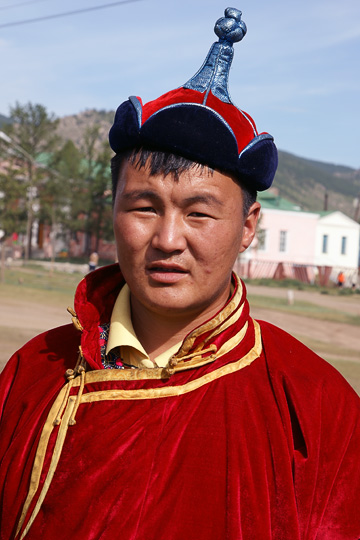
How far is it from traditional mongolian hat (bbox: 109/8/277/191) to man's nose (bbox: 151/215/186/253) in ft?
0.58

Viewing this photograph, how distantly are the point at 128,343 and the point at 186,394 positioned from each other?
1.00 ft

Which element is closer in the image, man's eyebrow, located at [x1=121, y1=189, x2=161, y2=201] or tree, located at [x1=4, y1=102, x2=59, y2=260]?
man's eyebrow, located at [x1=121, y1=189, x2=161, y2=201]

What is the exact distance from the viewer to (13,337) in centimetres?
1167

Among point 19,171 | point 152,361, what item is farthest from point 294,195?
point 152,361

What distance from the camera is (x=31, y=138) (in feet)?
126

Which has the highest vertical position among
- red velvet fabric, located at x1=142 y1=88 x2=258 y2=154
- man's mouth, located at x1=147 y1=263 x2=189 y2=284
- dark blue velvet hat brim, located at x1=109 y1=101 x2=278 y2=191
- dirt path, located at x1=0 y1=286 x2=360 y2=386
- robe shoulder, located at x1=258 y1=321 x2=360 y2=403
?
red velvet fabric, located at x1=142 y1=88 x2=258 y2=154

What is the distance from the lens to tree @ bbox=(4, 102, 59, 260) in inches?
1475

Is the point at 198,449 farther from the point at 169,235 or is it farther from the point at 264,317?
the point at 264,317

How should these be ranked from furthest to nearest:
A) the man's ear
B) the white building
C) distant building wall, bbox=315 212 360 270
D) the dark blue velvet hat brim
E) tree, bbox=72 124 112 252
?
1. distant building wall, bbox=315 212 360 270
2. the white building
3. tree, bbox=72 124 112 252
4. the man's ear
5. the dark blue velvet hat brim

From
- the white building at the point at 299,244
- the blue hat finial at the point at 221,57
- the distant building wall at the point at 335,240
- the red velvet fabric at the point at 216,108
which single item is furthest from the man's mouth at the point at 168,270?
the distant building wall at the point at 335,240

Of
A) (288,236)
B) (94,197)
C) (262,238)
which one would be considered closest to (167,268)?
(94,197)

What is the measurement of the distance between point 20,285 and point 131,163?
68.5 feet

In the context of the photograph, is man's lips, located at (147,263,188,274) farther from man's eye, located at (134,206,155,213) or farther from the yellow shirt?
the yellow shirt

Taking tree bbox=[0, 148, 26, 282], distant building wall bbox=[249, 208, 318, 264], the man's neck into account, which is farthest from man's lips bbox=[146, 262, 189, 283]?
distant building wall bbox=[249, 208, 318, 264]
